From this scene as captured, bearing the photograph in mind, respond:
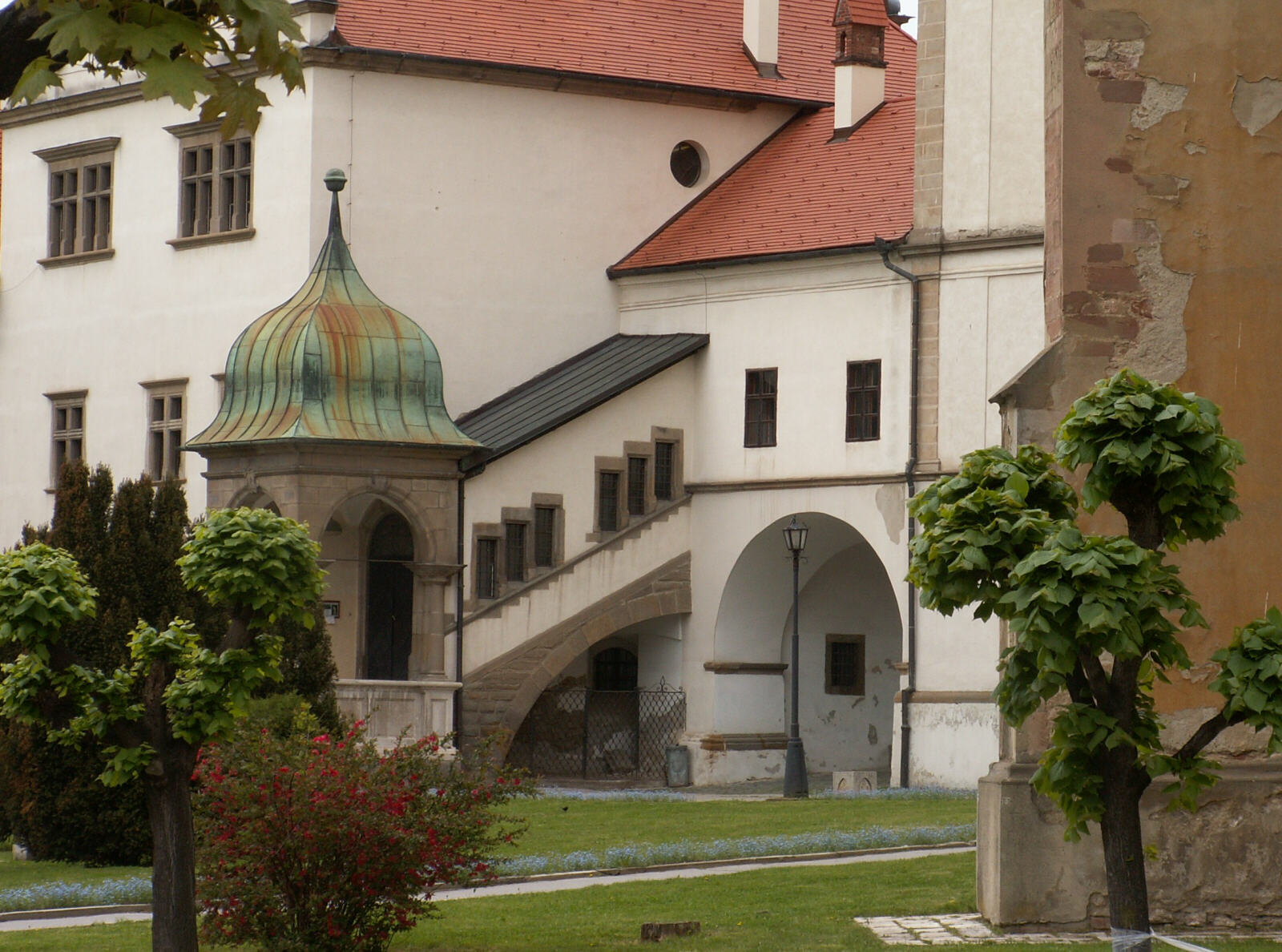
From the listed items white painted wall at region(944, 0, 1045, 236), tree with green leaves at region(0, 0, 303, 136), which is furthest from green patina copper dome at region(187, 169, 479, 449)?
tree with green leaves at region(0, 0, 303, 136)

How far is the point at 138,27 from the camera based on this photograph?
6312mm

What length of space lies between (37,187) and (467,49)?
30.6ft

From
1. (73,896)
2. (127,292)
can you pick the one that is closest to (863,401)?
(127,292)

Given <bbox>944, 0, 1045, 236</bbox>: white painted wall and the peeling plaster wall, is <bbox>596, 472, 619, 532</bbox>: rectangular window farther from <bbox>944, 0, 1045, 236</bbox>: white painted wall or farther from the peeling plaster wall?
the peeling plaster wall

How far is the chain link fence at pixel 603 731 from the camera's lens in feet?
121

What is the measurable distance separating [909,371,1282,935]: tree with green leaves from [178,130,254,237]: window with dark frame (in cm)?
2818

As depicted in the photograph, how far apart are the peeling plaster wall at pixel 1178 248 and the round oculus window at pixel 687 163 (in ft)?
81.6

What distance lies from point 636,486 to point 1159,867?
2248 centimetres

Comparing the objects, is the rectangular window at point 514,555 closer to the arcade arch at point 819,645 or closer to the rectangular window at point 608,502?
the rectangular window at point 608,502

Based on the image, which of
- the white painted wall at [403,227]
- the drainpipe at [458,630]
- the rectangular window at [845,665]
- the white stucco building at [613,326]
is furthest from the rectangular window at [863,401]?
the drainpipe at [458,630]

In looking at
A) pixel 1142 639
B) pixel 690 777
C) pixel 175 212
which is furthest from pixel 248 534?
pixel 175 212

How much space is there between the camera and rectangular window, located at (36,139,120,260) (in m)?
41.0

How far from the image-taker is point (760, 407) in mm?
37062

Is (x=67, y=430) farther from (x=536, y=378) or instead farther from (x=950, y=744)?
(x=950, y=744)
